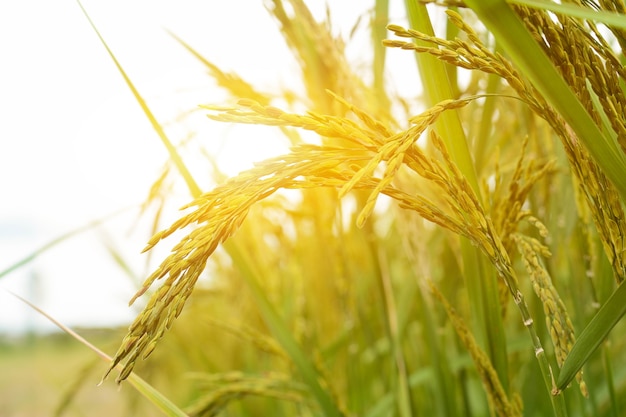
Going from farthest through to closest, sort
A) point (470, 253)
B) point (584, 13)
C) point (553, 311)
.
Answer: point (470, 253)
point (553, 311)
point (584, 13)

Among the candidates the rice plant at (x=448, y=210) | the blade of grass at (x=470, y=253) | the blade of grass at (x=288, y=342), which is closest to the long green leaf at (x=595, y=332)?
the rice plant at (x=448, y=210)

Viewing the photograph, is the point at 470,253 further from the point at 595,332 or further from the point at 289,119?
the point at 289,119

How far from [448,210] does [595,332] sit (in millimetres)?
275

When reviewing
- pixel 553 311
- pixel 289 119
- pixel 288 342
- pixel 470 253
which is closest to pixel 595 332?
pixel 553 311

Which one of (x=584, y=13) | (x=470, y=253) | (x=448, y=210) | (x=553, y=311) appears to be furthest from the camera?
(x=448, y=210)

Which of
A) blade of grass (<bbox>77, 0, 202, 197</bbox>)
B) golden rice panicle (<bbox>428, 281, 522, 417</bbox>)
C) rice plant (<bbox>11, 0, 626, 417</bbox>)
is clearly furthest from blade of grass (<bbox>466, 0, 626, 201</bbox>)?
blade of grass (<bbox>77, 0, 202, 197</bbox>)

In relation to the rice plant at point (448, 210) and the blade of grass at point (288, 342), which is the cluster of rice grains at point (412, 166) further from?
the blade of grass at point (288, 342)

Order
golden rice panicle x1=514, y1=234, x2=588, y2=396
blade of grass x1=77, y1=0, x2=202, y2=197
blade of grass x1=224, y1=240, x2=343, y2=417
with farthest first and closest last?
1. blade of grass x1=224, y1=240, x2=343, y2=417
2. blade of grass x1=77, y1=0, x2=202, y2=197
3. golden rice panicle x1=514, y1=234, x2=588, y2=396

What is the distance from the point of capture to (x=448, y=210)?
68cm

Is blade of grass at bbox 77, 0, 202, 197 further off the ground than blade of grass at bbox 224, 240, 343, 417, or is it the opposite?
blade of grass at bbox 77, 0, 202, 197

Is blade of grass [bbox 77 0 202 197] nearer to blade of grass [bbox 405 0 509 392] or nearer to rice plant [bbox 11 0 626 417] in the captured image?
rice plant [bbox 11 0 626 417]

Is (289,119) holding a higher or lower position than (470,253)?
higher

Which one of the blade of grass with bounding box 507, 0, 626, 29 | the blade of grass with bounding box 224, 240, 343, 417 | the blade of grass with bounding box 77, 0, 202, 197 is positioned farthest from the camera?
the blade of grass with bounding box 224, 240, 343, 417

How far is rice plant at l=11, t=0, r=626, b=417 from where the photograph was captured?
0.37m
